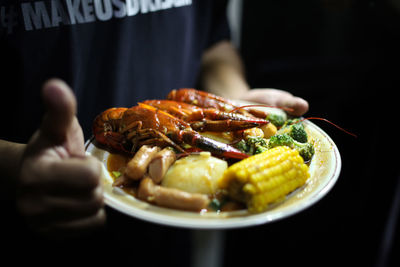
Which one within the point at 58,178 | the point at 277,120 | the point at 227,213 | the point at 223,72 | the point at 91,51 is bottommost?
the point at 227,213

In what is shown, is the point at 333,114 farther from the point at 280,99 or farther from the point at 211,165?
the point at 211,165

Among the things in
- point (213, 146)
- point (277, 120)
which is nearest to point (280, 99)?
point (277, 120)

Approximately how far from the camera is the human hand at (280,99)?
3017 mm

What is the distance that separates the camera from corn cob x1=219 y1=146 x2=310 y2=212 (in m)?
1.94

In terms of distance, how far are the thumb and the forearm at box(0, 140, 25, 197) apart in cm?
76

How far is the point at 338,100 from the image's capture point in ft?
17.8

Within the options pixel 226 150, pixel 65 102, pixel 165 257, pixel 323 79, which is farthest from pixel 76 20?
pixel 323 79

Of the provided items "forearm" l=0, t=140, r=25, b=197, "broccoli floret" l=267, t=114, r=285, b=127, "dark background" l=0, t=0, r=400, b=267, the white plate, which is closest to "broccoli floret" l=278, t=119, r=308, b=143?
"broccoli floret" l=267, t=114, r=285, b=127

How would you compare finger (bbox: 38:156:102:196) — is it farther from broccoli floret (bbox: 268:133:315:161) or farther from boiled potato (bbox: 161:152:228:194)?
broccoli floret (bbox: 268:133:315:161)

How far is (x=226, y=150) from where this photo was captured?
2.43 m

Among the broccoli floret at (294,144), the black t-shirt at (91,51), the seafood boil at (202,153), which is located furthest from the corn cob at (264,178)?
the black t-shirt at (91,51)

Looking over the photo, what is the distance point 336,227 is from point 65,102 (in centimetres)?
485

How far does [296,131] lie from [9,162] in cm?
246

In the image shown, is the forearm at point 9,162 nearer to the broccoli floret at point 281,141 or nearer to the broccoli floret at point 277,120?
the broccoli floret at point 281,141
